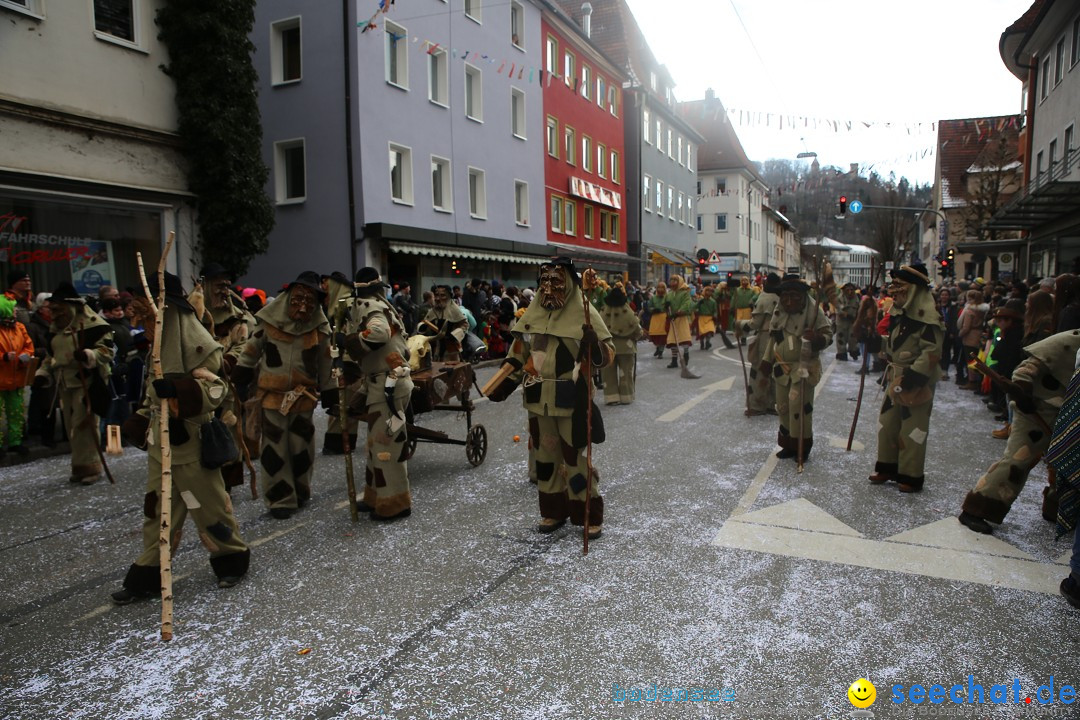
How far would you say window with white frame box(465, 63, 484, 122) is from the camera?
25.1 metres

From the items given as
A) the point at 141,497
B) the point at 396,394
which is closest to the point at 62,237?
the point at 141,497

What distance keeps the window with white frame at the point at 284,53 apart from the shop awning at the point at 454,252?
18.4ft

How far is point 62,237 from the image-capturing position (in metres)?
13.0

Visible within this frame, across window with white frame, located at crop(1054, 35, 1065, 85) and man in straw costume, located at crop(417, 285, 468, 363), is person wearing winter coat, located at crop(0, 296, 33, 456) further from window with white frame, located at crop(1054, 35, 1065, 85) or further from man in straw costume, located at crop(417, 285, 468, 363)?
window with white frame, located at crop(1054, 35, 1065, 85)

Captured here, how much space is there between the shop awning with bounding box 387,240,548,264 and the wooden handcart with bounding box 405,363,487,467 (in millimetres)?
13156

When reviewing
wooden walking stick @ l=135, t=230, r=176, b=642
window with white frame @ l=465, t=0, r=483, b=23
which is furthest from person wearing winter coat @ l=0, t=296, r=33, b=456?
window with white frame @ l=465, t=0, r=483, b=23

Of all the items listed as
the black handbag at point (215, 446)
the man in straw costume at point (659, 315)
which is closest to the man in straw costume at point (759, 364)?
the man in straw costume at point (659, 315)

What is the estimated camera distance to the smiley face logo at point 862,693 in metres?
3.26

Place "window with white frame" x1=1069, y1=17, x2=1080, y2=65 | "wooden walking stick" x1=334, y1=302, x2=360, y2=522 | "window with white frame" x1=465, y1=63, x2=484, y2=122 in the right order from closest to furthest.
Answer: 1. "wooden walking stick" x1=334, y1=302, x2=360, y2=522
2. "window with white frame" x1=1069, y1=17, x2=1080, y2=65
3. "window with white frame" x1=465, y1=63, x2=484, y2=122

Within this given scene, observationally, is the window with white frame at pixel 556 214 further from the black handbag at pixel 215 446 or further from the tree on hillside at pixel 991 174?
the black handbag at pixel 215 446

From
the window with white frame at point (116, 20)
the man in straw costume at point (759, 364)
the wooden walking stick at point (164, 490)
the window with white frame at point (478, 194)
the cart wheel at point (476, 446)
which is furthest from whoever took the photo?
the window with white frame at point (478, 194)

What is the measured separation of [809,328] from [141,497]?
6763mm

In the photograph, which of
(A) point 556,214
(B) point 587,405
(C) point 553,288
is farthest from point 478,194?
(B) point 587,405

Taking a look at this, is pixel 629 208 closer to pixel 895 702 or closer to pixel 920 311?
pixel 920 311
